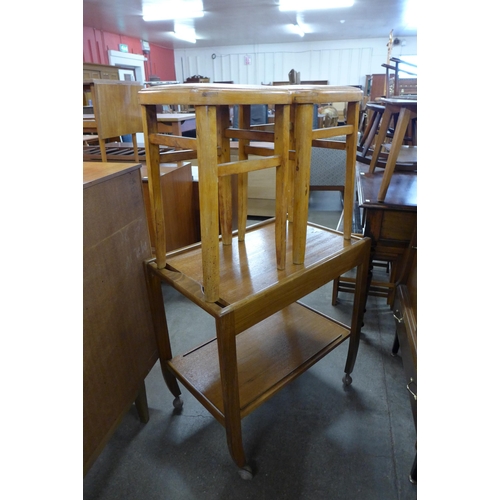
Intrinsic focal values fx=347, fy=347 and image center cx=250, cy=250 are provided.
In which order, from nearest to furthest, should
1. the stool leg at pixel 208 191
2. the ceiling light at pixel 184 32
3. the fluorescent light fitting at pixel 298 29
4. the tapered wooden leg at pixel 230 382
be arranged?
the stool leg at pixel 208 191
the tapered wooden leg at pixel 230 382
the ceiling light at pixel 184 32
the fluorescent light fitting at pixel 298 29

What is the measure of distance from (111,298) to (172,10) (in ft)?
25.0

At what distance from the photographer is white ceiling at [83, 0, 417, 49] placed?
6520 millimetres

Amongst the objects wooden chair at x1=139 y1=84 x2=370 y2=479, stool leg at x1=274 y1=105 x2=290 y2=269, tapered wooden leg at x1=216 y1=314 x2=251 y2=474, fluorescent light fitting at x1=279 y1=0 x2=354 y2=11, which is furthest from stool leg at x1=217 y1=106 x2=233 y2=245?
fluorescent light fitting at x1=279 y1=0 x2=354 y2=11

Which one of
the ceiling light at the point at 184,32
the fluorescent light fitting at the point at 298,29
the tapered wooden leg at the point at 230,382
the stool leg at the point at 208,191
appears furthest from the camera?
the fluorescent light fitting at the point at 298,29

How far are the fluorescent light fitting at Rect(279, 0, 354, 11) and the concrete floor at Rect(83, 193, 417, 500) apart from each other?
683 centimetres

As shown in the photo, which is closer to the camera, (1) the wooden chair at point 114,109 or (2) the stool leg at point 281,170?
(2) the stool leg at point 281,170

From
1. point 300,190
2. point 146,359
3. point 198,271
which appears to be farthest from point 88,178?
point 146,359

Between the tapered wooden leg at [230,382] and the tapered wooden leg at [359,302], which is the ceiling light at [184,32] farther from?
the tapered wooden leg at [230,382]

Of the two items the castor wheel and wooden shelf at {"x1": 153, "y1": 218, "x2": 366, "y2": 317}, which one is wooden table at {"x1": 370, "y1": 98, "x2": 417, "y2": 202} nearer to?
wooden shelf at {"x1": 153, "y1": 218, "x2": 366, "y2": 317}

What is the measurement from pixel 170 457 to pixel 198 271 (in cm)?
77

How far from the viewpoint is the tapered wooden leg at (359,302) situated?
4.50 ft

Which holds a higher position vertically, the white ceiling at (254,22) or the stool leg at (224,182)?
the white ceiling at (254,22)

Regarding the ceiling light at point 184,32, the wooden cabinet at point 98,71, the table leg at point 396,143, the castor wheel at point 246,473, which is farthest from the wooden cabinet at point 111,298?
the ceiling light at point 184,32

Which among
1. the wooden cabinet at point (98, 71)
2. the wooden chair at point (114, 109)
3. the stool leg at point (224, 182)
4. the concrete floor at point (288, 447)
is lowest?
the concrete floor at point (288, 447)
